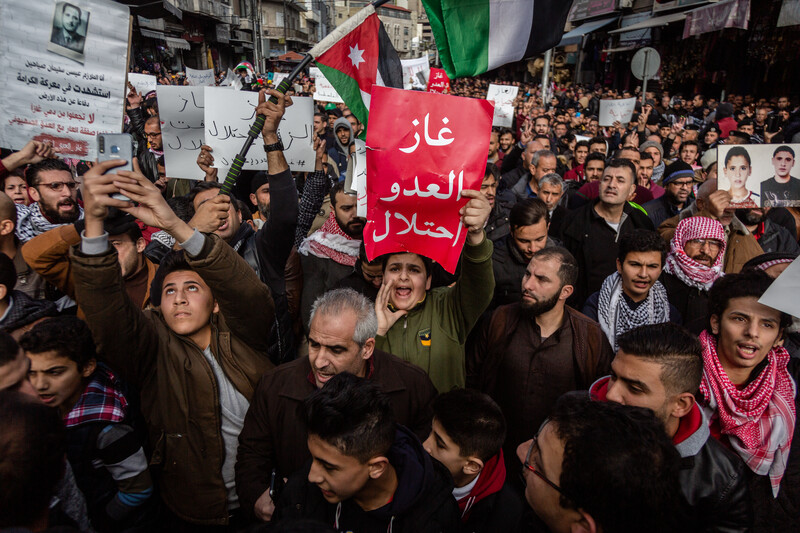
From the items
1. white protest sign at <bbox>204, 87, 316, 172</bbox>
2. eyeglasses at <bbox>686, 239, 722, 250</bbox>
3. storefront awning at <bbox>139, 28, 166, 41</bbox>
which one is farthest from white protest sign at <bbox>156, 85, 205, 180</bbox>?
storefront awning at <bbox>139, 28, 166, 41</bbox>

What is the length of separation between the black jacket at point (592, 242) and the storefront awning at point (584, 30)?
24062 millimetres

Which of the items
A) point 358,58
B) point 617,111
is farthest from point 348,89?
point 617,111

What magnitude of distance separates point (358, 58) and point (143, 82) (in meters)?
6.89

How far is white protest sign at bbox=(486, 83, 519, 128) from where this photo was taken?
8695 mm

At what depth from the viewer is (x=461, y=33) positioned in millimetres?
2947

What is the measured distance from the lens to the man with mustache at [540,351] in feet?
8.72

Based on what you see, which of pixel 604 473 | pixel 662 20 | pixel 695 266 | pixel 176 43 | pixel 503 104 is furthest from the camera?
pixel 176 43

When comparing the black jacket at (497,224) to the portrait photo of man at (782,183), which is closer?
the portrait photo of man at (782,183)

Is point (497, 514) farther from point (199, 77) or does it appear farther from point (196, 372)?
point (199, 77)

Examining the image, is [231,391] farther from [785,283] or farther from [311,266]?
[785,283]

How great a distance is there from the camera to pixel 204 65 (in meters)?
39.3

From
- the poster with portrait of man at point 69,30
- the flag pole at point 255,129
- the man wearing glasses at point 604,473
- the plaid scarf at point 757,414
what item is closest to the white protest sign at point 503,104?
the flag pole at point 255,129

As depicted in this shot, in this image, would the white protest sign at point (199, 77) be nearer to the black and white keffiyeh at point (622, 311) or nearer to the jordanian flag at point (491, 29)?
the jordanian flag at point (491, 29)

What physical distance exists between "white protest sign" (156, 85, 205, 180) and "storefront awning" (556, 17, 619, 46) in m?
25.0
